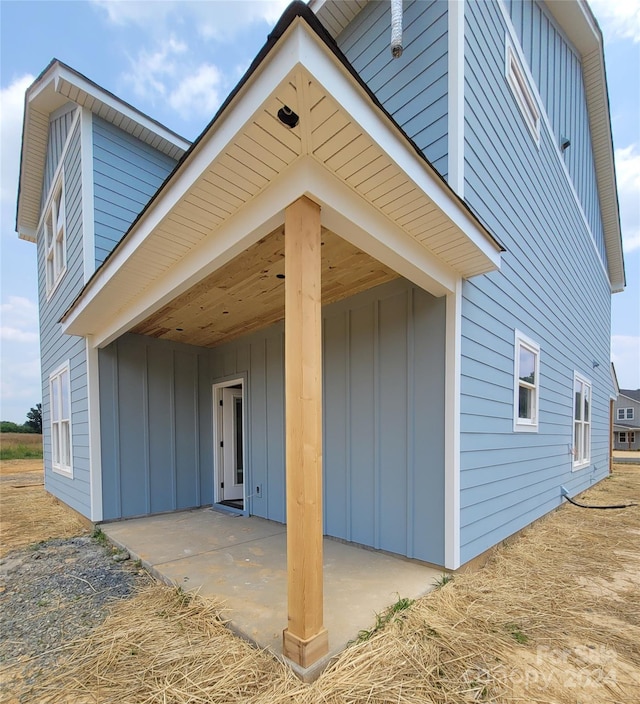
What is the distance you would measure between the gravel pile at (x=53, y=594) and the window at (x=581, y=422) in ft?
23.5

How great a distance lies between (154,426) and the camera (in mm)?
5527

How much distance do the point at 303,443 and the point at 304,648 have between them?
3.28 ft

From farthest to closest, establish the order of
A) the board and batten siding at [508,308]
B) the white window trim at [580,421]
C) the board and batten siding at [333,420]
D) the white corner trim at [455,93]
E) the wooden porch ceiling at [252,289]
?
1. the white window trim at [580,421]
2. the board and batten siding at [508,308]
3. the board and batten siding at [333,420]
4. the white corner trim at [455,93]
5. the wooden porch ceiling at [252,289]

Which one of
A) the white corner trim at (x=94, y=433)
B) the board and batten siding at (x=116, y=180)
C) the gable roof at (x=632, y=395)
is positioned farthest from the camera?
the gable roof at (x=632, y=395)

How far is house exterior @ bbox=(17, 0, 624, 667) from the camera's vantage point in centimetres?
198

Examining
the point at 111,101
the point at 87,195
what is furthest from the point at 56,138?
the point at 87,195

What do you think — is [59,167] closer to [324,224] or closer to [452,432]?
[324,224]

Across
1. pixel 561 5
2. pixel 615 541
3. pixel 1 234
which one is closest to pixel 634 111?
pixel 561 5

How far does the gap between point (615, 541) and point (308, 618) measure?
4.36 m

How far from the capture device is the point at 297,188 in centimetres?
196

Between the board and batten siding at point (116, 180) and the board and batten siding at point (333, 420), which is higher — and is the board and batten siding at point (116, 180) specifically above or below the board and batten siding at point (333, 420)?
above

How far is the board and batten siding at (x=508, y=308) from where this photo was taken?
136 inches

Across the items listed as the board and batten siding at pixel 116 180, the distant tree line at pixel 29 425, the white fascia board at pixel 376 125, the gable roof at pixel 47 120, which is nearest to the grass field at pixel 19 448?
the distant tree line at pixel 29 425

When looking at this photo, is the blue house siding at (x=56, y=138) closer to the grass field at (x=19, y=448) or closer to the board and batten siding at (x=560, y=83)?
the board and batten siding at (x=560, y=83)
